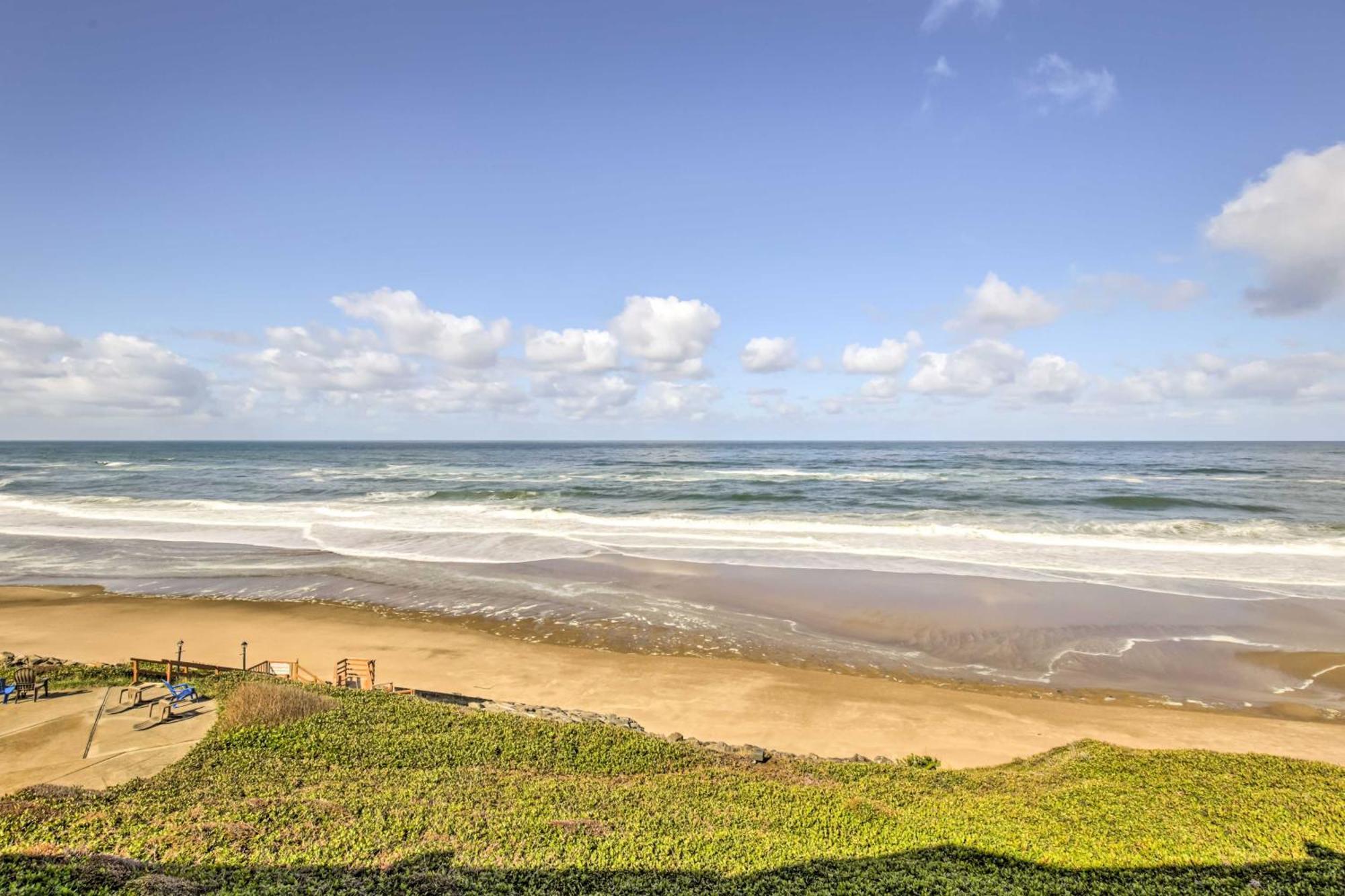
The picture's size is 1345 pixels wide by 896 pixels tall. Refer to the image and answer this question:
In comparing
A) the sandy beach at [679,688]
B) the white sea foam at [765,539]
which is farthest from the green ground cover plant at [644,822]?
the white sea foam at [765,539]

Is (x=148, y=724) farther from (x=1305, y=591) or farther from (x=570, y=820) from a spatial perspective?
(x=1305, y=591)

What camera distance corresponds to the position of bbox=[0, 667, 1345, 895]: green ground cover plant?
644cm

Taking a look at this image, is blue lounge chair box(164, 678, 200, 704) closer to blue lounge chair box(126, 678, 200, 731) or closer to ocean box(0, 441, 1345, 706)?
blue lounge chair box(126, 678, 200, 731)

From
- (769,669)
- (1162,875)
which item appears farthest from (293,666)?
(1162,875)

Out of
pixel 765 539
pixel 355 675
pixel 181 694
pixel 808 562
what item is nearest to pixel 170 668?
pixel 181 694

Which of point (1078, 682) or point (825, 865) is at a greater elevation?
point (825, 865)

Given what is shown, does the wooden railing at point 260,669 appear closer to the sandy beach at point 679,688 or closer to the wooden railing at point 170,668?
the wooden railing at point 170,668

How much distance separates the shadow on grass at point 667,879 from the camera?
6109 millimetres

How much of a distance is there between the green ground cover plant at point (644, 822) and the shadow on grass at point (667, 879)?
0.03 metres

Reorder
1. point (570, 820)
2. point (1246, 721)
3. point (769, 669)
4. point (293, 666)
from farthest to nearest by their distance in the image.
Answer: point (769, 669), point (293, 666), point (1246, 721), point (570, 820)

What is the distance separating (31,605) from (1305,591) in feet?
143

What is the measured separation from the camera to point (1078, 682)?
49.3ft

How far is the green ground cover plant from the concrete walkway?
2.43 ft

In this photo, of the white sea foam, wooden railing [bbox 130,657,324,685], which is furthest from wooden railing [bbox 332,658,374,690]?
the white sea foam
